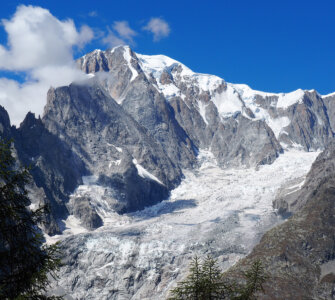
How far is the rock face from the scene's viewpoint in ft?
475

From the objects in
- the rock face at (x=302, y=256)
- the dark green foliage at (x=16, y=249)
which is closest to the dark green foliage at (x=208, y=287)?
the dark green foliage at (x=16, y=249)

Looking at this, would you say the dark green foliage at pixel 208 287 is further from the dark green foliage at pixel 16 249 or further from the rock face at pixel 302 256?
the rock face at pixel 302 256

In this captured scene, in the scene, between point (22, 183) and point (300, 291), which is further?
point (300, 291)

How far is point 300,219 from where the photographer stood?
19462 cm

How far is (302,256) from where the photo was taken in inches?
6698

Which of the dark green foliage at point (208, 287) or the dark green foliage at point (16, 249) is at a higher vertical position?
the dark green foliage at point (16, 249)

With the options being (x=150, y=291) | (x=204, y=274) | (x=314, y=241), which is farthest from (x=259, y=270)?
(x=150, y=291)

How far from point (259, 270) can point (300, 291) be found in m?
128

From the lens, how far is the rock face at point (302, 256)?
145 metres

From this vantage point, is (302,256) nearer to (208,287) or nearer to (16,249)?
(208,287)

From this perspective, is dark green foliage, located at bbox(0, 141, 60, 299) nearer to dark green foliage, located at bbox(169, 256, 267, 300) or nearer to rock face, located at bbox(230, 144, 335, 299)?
dark green foliage, located at bbox(169, 256, 267, 300)

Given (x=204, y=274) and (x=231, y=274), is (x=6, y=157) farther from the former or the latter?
(x=231, y=274)

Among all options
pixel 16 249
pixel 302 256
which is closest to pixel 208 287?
pixel 16 249

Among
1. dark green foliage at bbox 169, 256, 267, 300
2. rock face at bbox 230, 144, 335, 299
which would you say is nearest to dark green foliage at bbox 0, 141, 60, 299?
dark green foliage at bbox 169, 256, 267, 300
